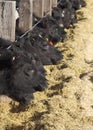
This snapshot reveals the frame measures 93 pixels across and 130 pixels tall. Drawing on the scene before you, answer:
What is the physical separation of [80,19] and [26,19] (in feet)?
13.5

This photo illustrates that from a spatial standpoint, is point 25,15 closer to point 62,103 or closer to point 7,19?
point 7,19

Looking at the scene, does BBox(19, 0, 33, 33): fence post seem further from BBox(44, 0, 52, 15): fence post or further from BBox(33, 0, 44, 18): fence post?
BBox(44, 0, 52, 15): fence post

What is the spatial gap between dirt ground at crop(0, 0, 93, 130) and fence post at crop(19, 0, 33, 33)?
102 centimetres

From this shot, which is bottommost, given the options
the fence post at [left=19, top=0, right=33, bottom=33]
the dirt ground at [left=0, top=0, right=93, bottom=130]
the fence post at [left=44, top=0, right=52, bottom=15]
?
the dirt ground at [left=0, top=0, right=93, bottom=130]

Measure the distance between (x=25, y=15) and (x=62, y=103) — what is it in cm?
271

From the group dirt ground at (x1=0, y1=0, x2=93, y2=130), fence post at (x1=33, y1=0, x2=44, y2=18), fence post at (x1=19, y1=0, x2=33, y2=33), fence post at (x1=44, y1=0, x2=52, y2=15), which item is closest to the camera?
dirt ground at (x1=0, y1=0, x2=93, y2=130)

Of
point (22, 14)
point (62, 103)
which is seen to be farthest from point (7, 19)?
point (62, 103)

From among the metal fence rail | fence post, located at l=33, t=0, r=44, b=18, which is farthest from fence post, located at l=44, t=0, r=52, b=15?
fence post, located at l=33, t=0, r=44, b=18

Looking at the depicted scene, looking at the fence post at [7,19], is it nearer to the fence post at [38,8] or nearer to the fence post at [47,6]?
the fence post at [38,8]

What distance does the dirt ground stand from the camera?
16.2 feet

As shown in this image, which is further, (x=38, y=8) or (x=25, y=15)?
(x=38, y=8)

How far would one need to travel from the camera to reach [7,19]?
6.46 meters

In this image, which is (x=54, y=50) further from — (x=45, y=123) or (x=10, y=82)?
(x=45, y=123)

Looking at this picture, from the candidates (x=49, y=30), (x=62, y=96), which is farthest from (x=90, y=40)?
(x=62, y=96)
